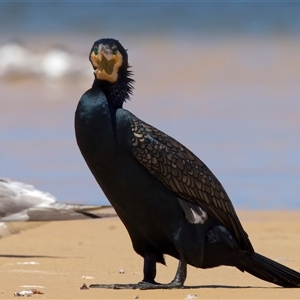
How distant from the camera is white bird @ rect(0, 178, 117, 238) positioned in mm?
12930

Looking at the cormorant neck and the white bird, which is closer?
the cormorant neck

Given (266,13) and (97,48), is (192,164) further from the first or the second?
(266,13)

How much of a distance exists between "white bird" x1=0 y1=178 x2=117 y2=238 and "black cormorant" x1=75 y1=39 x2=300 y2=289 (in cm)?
460

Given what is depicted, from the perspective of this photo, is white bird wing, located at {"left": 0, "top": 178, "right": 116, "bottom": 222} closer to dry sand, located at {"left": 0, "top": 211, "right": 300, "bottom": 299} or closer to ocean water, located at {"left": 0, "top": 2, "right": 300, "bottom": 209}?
dry sand, located at {"left": 0, "top": 211, "right": 300, "bottom": 299}

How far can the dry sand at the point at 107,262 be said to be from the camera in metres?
8.05

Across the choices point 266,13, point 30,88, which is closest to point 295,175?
point 30,88

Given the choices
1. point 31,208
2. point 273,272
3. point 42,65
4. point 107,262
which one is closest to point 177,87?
point 42,65

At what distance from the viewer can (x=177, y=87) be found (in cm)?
2975

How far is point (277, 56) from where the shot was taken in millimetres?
35625

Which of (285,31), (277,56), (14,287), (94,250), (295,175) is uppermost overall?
(285,31)

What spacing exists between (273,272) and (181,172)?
1.08m

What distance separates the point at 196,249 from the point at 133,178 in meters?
0.70

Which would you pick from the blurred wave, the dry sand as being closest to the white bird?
the dry sand

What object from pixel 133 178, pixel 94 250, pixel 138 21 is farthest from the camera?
pixel 138 21
